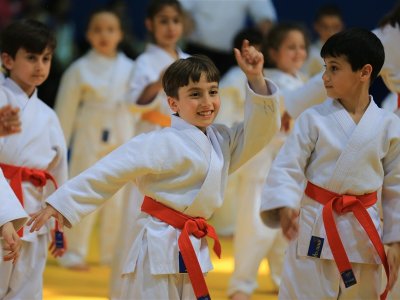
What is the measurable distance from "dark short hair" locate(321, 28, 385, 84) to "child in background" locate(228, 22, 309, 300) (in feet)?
4.44

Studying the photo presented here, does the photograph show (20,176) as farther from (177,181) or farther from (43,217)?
(177,181)

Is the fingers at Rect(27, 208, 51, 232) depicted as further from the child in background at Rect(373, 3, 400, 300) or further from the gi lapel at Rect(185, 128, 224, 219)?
the child in background at Rect(373, 3, 400, 300)

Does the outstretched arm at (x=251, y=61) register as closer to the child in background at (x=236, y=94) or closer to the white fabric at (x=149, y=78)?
the white fabric at (x=149, y=78)

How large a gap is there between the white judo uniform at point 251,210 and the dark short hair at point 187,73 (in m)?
1.70

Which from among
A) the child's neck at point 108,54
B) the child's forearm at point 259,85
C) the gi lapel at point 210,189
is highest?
the child's neck at point 108,54

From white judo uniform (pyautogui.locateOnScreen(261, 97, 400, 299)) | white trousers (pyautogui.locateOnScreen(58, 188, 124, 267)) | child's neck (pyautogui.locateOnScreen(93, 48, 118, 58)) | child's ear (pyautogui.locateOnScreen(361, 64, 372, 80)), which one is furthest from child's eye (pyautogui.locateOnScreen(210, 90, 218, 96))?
child's neck (pyautogui.locateOnScreen(93, 48, 118, 58))

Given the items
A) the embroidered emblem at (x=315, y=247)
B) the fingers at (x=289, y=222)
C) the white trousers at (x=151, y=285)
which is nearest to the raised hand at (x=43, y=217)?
the white trousers at (x=151, y=285)

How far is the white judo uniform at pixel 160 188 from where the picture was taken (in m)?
3.50

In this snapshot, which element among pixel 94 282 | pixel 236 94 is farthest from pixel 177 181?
pixel 236 94

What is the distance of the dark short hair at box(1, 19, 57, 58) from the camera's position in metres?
4.31

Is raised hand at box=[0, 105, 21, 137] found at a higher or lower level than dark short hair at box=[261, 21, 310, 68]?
lower

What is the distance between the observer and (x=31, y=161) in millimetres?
4176

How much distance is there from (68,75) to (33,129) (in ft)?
7.31

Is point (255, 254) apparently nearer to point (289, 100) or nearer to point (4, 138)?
point (289, 100)
